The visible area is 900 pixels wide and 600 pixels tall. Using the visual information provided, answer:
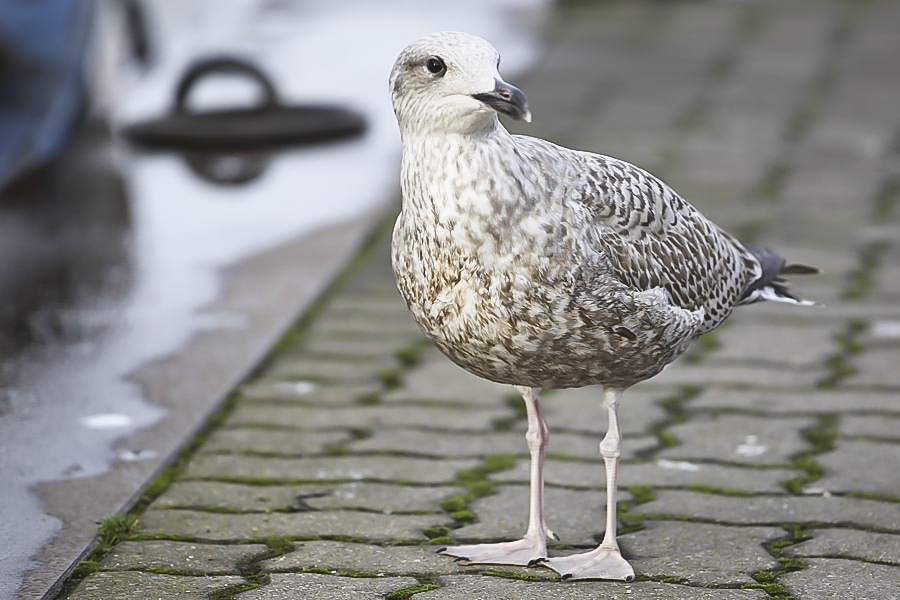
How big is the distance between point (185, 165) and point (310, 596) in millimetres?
5584

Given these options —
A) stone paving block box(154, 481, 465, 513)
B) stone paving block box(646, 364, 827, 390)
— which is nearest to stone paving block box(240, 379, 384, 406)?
stone paving block box(154, 481, 465, 513)

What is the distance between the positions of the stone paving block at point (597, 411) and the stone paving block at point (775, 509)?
64cm

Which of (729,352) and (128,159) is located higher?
(128,159)

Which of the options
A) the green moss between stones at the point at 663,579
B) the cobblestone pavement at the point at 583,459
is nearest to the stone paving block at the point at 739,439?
the cobblestone pavement at the point at 583,459

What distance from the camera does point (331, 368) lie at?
609 centimetres

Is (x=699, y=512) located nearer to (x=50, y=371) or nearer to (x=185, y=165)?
(x=50, y=371)

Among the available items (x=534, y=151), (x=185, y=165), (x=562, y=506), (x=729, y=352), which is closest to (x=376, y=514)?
(x=562, y=506)

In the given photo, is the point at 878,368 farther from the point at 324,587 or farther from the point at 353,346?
the point at 324,587

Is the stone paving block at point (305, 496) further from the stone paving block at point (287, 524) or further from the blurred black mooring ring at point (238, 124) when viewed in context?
the blurred black mooring ring at point (238, 124)

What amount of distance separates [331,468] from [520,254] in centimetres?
153

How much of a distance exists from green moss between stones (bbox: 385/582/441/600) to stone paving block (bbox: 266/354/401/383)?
1963 mm

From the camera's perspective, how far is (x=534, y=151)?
4.02m

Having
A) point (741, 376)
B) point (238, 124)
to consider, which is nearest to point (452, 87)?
point (741, 376)

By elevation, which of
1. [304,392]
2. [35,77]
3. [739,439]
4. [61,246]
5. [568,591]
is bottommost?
[568,591]
